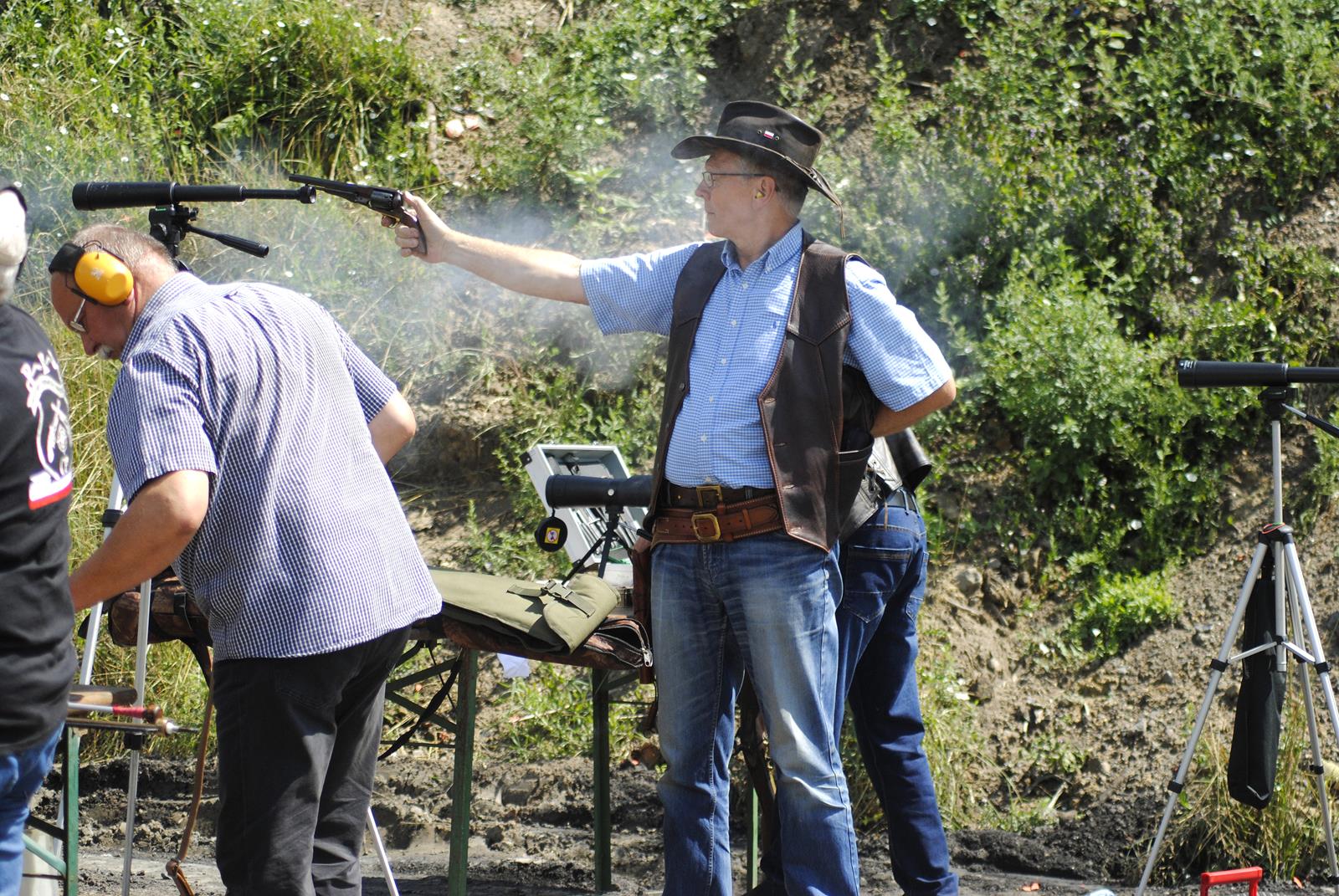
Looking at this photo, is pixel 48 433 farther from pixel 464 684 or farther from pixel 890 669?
pixel 890 669

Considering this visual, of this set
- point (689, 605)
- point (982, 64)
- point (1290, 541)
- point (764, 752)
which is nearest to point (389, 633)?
point (689, 605)

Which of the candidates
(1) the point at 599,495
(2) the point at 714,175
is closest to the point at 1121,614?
(1) the point at 599,495

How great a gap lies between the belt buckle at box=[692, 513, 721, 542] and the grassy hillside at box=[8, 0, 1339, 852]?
2206mm

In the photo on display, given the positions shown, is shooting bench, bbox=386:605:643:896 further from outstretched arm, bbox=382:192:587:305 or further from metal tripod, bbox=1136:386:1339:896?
metal tripod, bbox=1136:386:1339:896

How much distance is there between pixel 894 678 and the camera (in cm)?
373

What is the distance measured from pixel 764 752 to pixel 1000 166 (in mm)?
3606

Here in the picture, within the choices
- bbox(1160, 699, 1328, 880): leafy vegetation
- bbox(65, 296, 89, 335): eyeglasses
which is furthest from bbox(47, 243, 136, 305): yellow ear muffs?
bbox(1160, 699, 1328, 880): leafy vegetation

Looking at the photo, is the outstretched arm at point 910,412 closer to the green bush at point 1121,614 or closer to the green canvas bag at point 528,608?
the green canvas bag at point 528,608

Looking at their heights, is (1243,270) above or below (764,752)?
above

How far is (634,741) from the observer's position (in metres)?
5.48

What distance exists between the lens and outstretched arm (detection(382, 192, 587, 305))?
3.42 m

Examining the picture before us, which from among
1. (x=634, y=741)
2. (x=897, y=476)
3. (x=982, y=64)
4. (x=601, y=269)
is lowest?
(x=634, y=741)

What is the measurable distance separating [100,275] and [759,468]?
4.95 ft

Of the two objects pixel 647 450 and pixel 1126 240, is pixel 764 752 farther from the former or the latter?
pixel 1126 240
